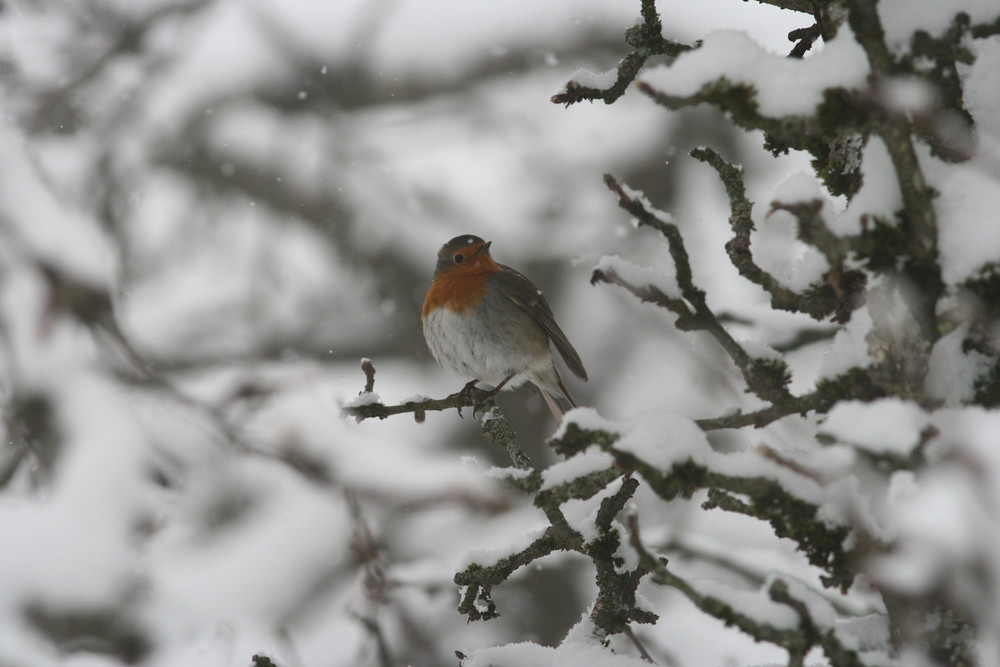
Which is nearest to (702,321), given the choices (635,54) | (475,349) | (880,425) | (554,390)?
(880,425)

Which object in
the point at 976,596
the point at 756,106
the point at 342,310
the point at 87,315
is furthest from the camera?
the point at 342,310

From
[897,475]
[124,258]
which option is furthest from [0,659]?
[897,475]

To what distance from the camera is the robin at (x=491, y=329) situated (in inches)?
169

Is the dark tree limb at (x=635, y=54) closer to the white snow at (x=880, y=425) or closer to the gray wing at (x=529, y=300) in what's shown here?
the white snow at (x=880, y=425)

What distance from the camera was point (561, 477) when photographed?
1.51 meters

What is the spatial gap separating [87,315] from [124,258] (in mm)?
2296

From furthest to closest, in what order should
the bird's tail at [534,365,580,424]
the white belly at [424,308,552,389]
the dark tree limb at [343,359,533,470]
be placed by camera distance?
the bird's tail at [534,365,580,424]
the white belly at [424,308,552,389]
the dark tree limb at [343,359,533,470]

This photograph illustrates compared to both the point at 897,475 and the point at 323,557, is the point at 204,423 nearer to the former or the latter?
the point at 323,557

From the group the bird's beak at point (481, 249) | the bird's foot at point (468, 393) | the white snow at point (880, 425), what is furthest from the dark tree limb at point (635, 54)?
the bird's beak at point (481, 249)

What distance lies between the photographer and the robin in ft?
14.1

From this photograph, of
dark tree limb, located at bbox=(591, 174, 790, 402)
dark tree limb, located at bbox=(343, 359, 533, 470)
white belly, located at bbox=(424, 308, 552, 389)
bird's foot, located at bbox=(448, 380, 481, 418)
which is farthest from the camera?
white belly, located at bbox=(424, 308, 552, 389)

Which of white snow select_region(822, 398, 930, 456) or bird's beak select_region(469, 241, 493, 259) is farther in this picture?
bird's beak select_region(469, 241, 493, 259)

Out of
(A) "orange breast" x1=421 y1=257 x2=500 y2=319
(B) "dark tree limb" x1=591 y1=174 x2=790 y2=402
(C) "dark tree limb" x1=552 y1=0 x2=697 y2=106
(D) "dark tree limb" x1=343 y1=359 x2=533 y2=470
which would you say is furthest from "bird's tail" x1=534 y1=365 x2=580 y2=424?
(B) "dark tree limb" x1=591 y1=174 x2=790 y2=402

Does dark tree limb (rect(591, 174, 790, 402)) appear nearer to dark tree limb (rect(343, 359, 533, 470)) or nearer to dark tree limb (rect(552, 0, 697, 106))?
dark tree limb (rect(552, 0, 697, 106))
